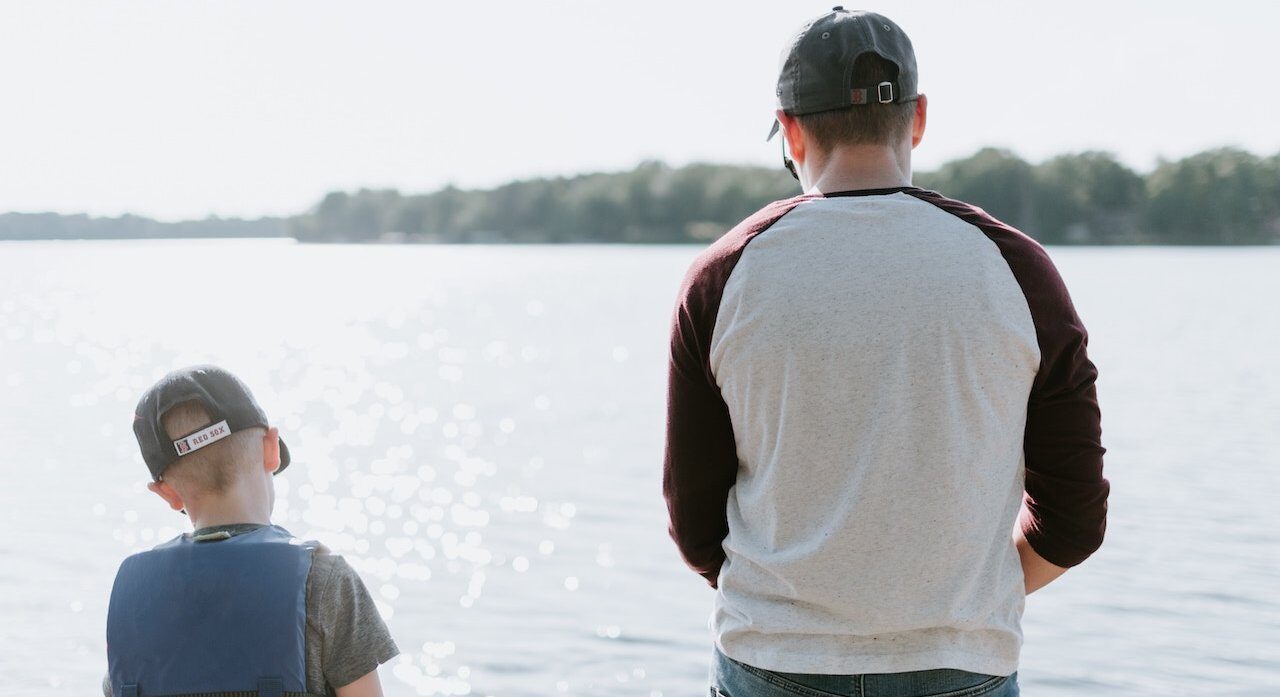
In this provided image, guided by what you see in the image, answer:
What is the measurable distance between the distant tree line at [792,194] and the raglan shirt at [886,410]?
5352cm

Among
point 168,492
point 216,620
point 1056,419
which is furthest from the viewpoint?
point 168,492

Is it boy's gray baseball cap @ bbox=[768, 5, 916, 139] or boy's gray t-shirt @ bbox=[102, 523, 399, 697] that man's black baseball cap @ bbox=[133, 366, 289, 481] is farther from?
boy's gray baseball cap @ bbox=[768, 5, 916, 139]

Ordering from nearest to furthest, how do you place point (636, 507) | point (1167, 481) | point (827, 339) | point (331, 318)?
point (827, 339) < point (636, 507) < point (1167, 481) < point (331, 318)

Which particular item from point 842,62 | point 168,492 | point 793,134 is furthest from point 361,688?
point 842,62

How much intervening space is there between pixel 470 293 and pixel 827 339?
160 ft

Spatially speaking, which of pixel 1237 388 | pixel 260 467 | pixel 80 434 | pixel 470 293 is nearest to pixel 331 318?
pixel 470 293

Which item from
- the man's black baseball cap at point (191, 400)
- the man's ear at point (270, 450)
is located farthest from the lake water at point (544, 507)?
the man's black baseball cap at point (191, 400)

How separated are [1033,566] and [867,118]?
27.2 inches

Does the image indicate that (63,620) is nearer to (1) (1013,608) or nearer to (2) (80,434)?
(1) (1013,608)

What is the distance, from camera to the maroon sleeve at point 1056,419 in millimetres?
1529

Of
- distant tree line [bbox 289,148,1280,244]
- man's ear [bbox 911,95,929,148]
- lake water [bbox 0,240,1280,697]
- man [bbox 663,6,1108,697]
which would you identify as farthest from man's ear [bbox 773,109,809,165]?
distant tree line [bbox 289,148,1280,244]

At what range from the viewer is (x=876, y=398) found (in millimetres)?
1501

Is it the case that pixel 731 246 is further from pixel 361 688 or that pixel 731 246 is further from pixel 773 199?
pixel 773 199

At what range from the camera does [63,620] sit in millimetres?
6918
